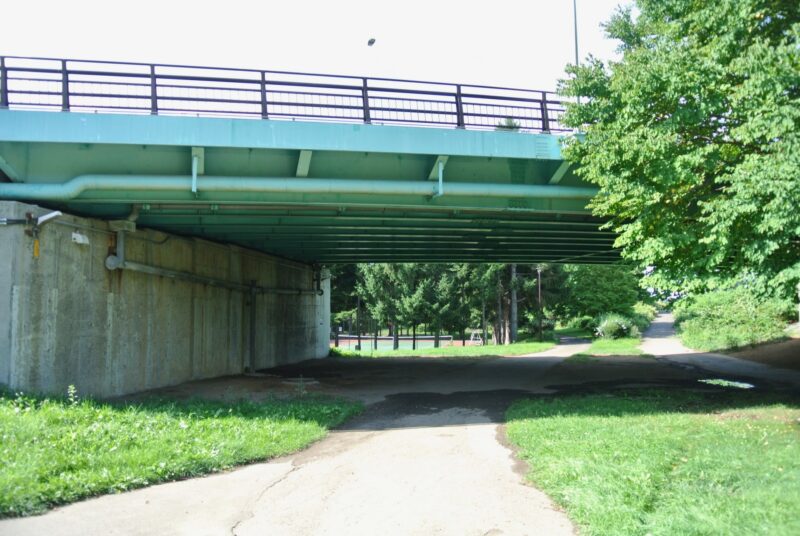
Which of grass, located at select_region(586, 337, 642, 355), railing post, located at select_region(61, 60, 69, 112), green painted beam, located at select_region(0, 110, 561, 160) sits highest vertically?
railing post, located at select_region(61, 60, 69, 112)

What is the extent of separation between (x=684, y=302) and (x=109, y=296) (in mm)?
12116

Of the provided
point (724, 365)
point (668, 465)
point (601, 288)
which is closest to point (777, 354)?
point (724, 365)

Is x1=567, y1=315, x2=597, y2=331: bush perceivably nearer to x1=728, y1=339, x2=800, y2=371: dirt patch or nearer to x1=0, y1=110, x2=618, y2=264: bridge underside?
x1=728, y1=339, x2=800, y2=371: dirt patch

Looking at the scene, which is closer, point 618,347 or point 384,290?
point 618,347

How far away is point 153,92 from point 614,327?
3765cm

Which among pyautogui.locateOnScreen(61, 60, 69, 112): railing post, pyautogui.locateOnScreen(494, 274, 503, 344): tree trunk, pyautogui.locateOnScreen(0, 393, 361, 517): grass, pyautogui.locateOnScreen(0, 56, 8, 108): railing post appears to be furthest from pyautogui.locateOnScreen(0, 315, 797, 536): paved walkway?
pyautogui.locateOnScreen(494, 274, 503, 344): tree trunk

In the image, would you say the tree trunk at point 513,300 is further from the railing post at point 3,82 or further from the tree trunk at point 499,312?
the railing post at point 3,82

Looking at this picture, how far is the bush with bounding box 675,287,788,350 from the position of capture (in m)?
29.6

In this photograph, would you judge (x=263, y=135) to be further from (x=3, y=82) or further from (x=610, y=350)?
(x=610, y=350)

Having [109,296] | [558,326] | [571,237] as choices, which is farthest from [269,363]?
[558,326]

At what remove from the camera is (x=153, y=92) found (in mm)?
11648

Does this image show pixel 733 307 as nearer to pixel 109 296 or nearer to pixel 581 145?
pixel 581 145

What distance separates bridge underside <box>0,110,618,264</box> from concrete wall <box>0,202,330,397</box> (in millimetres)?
911

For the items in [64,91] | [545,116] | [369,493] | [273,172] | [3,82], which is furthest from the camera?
[545,116]
